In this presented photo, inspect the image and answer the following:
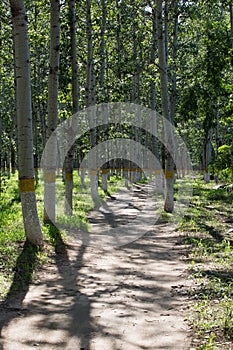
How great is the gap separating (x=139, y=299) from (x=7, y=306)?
175 cm

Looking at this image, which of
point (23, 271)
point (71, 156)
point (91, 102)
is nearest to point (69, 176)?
point (71, 156)

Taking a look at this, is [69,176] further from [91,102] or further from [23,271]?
[91,102]

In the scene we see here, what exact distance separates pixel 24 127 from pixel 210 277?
14.8ft

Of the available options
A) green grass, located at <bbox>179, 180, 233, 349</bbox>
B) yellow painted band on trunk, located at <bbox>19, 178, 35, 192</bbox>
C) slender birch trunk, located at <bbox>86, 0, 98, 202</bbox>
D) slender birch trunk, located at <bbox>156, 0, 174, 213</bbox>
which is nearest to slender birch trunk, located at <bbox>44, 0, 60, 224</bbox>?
yellow painted band on trunk, located at <bbox>19, 178, 35, 192</bbox>

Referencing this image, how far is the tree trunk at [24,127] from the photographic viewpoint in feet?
30.3

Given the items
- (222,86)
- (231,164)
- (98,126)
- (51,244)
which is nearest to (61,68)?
(222,86)

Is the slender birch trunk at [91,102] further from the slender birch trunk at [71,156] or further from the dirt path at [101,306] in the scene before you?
the dirt path at [101,306]

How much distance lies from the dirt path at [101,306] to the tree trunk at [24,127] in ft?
2.98

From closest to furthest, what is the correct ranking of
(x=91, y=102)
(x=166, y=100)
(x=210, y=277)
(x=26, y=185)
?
(x=210, y=277)
(x=26, y=185)
(x=166, y=100)
(x=91, y=102)

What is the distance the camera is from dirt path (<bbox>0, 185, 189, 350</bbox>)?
5121mm

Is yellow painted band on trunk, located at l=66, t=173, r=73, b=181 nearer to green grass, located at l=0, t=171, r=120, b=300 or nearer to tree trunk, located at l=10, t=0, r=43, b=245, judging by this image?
green grass, located at l=0, t=171, r=120, b=300

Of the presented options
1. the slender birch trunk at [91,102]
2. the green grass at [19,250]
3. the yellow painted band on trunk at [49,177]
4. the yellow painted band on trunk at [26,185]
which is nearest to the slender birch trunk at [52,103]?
the yellow painted band on trunk at [49,177]

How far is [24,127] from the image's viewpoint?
30.6 feet

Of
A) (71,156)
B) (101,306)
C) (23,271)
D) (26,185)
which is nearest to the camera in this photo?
(101,306)
